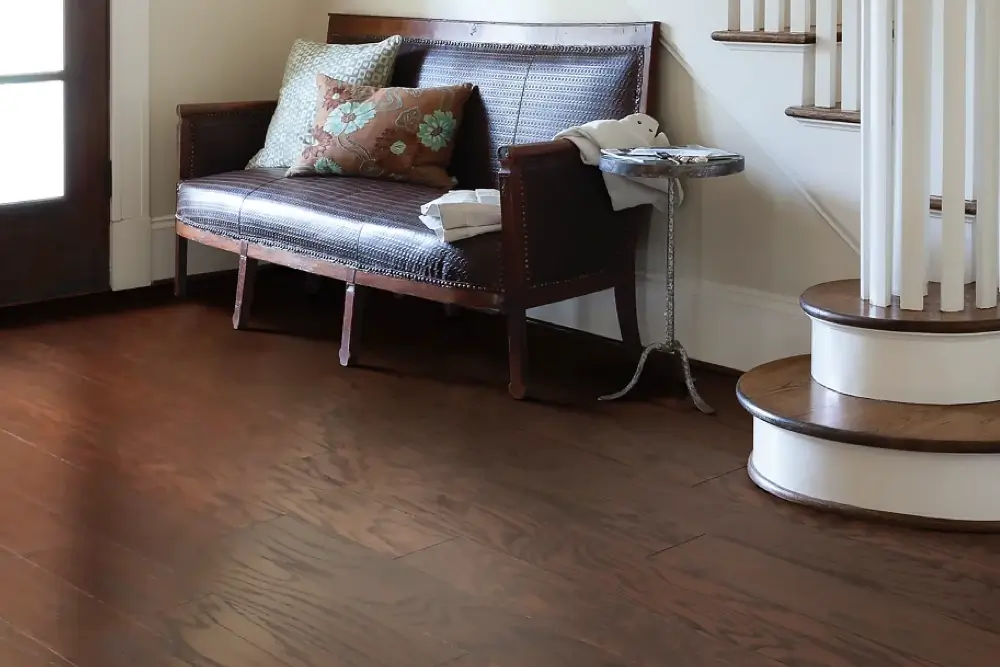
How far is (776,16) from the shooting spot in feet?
11.0

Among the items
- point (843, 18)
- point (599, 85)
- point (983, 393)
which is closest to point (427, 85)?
point (599, 85)

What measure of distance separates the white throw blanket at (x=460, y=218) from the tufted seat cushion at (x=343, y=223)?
24 mm

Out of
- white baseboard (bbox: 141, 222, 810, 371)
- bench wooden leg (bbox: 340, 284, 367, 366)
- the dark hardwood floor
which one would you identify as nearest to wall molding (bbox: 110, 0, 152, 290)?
the dark hardwood floor

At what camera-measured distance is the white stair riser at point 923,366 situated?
2678 millimetres

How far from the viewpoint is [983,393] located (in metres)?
2.71

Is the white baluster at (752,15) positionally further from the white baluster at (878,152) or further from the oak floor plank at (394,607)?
the oak floor plank at (394,607)

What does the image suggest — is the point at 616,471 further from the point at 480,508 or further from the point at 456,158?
the point at 456,158

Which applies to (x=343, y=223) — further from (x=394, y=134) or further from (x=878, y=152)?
(x=878, y=152)

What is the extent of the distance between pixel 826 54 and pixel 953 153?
0.66 m

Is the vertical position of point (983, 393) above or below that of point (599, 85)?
below

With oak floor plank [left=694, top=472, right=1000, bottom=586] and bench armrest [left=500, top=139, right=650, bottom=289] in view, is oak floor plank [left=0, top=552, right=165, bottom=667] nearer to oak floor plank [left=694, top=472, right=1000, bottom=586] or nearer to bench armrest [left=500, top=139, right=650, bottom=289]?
oak floor plank [left=694, top=472, right=1000, bottom=586]

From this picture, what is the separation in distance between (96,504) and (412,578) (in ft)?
2.44

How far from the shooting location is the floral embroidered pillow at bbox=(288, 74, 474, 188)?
3893 millimetres

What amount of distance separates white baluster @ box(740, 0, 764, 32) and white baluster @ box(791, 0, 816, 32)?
114mm
